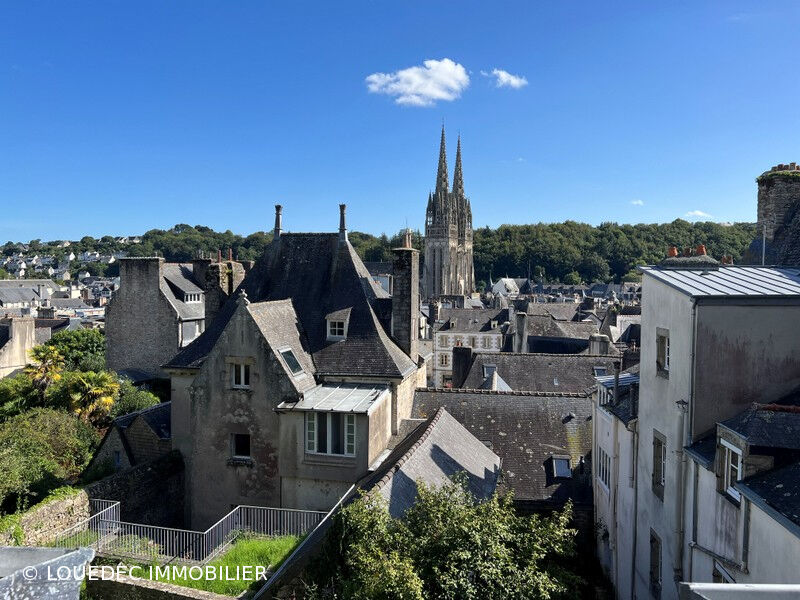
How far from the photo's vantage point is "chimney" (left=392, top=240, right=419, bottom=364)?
21.8 m

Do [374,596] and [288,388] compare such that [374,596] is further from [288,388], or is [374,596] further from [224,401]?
[224,401]

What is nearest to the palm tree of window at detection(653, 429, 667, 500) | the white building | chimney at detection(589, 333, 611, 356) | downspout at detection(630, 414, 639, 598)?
downspout at detection(630, 414, 639, 598)

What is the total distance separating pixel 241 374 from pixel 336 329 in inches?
152

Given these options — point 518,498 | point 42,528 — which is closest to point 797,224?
point 518,498

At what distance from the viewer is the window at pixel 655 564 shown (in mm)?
12922

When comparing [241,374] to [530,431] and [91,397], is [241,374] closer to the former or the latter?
[530,431]

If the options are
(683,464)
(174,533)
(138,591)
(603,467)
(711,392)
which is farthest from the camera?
(603,467)

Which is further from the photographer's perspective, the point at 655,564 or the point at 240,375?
the point at 240,375

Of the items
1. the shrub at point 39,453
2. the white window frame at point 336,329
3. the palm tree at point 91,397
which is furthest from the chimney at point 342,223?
the palm tree at point 91,397

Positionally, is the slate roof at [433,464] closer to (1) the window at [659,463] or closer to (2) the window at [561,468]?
(2) the window at [561,468]

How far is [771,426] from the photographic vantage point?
915cm

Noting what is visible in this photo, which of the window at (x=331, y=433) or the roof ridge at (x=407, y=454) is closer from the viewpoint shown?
the roof ridge at (x=407, y=454)

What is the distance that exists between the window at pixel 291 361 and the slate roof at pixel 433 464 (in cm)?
431

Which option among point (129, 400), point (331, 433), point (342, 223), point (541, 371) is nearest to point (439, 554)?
point (331, 433)
